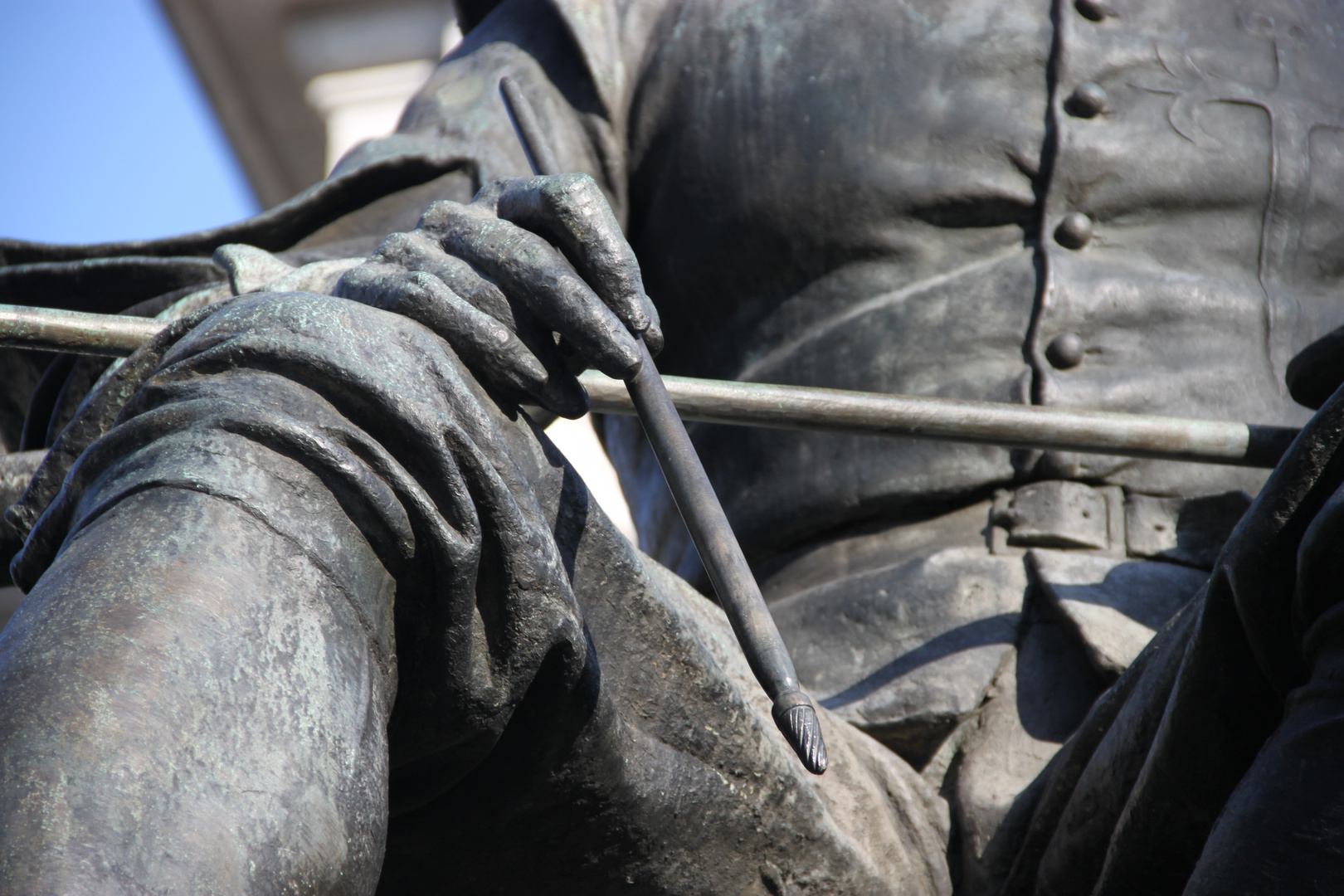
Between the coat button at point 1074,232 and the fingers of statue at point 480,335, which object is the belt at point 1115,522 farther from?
the fingers of statue at point 480,335

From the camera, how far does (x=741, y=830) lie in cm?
153

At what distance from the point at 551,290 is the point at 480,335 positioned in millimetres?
71

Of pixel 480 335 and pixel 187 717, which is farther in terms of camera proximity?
pixel 480 335

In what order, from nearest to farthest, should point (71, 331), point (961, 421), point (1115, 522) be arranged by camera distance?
point (71, 331) → point (961, 421) → point (1115, 522)

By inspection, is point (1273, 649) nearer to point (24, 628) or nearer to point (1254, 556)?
point (1254, 556)

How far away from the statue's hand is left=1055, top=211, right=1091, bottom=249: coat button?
0.99 meters

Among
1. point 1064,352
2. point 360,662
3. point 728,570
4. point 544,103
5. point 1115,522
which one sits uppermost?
point 360,662

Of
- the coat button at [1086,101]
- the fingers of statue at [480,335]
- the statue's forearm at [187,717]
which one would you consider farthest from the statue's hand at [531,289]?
the coat button at [1086,101]

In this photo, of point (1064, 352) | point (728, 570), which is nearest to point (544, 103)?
point (1064, 352)

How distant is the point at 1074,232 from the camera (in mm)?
2240

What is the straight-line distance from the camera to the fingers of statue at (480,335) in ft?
4.39

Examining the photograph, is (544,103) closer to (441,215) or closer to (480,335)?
(441,215)

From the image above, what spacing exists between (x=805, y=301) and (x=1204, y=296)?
1.82 ft

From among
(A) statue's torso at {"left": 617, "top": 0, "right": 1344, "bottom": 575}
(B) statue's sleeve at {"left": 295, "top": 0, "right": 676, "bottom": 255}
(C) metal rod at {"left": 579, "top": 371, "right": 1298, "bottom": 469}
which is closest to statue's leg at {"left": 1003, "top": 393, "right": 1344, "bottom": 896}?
(C) metal rod at {"left": 579, "top": 371, "right": 1298, "bottom": 469}
